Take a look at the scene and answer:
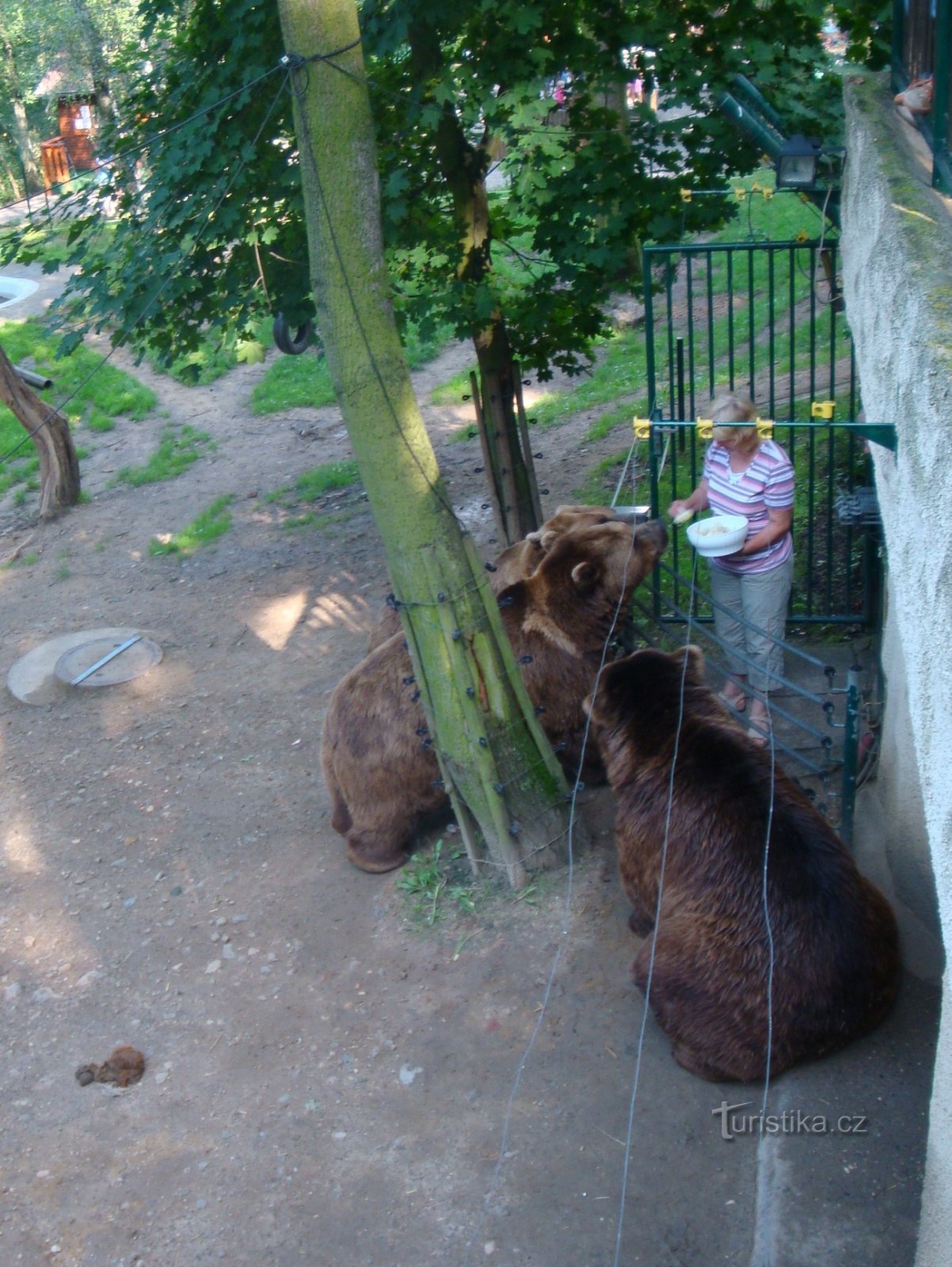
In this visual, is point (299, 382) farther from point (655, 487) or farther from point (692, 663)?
point (692, 663)

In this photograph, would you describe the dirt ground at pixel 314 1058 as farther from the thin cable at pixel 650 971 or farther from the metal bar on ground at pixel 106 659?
the metal bar on ground at pixel 106 659

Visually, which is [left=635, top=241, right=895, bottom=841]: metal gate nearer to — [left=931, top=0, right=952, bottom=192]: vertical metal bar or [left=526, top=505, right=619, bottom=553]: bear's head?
[left=526, top=505, right=619, bottom=553]: bear's head

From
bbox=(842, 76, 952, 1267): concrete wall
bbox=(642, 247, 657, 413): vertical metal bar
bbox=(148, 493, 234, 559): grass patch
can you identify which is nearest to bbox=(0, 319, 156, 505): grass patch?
bbox=(148, 493, 234, 559): grass patch

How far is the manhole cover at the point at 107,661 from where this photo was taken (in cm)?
851

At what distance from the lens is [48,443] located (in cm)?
1183

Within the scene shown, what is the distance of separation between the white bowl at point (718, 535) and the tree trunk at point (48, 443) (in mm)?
8389

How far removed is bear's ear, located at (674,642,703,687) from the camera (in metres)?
4.90

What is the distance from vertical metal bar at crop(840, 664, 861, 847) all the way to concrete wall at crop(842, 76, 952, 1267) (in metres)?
0.14

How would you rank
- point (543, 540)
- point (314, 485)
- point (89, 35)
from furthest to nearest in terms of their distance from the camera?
point (89, 35), point (314, 485), point (543, 540)

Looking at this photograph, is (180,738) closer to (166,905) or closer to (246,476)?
(166,905)

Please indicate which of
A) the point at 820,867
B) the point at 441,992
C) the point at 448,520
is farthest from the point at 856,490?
the point at 441,992

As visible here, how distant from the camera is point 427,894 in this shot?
557 centimetres

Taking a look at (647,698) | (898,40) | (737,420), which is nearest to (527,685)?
(647,698)

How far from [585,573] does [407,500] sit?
1.10 m
